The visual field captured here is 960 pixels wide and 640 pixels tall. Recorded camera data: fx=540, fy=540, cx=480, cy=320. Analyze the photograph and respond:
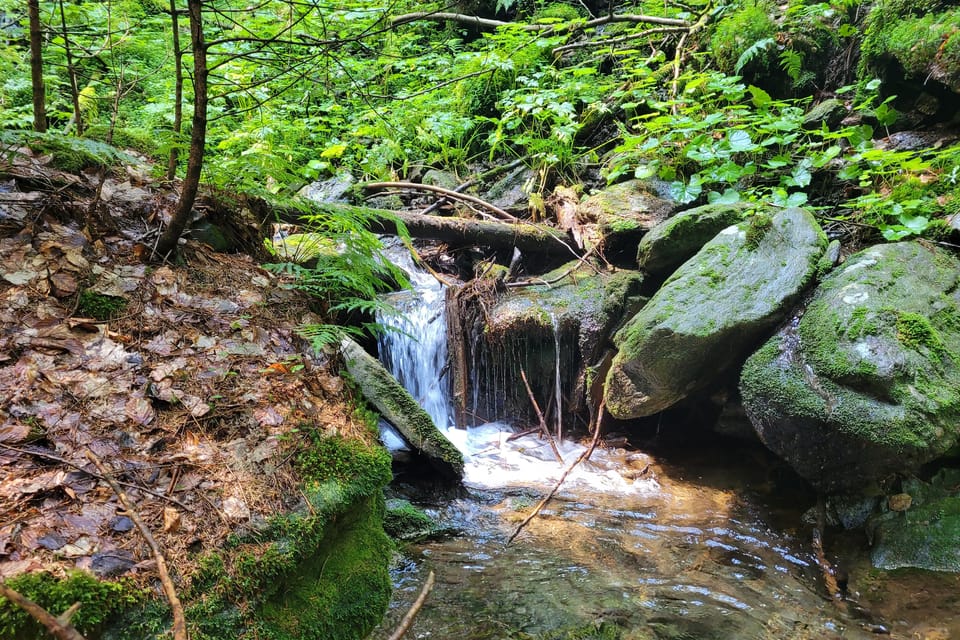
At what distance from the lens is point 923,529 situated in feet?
12.2

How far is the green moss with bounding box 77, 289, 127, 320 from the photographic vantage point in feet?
9.06

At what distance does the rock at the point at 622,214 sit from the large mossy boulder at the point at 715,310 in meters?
1.19

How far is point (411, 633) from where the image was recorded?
107 inches

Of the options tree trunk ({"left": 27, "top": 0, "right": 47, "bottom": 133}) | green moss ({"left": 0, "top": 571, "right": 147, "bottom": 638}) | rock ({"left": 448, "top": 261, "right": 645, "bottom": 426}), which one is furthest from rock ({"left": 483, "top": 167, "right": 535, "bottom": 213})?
green moss ({"left": 0, "top": 571, "right": 147, "bottom": 638})

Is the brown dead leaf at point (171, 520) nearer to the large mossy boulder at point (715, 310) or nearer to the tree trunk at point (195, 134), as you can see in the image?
the tree trunk at point (195, 134)

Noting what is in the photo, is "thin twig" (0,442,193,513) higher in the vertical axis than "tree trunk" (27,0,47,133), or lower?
lower

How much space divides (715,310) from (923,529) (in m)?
2.08

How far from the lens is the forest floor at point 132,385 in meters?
1.89

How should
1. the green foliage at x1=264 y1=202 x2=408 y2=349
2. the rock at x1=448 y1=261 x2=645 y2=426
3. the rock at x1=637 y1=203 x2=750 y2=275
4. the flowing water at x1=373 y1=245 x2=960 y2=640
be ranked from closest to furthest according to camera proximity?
1. the flowing water at x1=373 y1=245 x2=960 y2=640
2. the green foliage at x1=264 y1=202 x2=408 y2=349
3. the rock at x1=637 y1=203 x2=750 y2=275
4. the rock at x1=448 y1=261 x2=645 y2=426

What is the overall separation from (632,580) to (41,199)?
4.20 metres

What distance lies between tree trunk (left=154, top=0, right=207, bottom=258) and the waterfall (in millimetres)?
2864

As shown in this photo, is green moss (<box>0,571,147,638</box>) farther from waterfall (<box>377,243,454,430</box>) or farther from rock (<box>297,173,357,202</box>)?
rock (<box>297,173,357,202</box>)

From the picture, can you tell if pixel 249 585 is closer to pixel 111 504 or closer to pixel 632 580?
pixel 111 504

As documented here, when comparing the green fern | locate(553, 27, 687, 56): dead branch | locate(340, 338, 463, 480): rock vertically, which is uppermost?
locate(553, 27, 687, 56): dead branch
